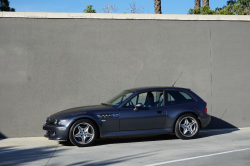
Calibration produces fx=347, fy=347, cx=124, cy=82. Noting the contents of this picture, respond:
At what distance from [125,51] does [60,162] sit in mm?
5444

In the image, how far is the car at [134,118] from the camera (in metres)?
8.55

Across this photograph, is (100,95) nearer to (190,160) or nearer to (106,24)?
(106,24)

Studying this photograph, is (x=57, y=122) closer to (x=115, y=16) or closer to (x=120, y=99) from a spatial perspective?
(x=120, y=99)

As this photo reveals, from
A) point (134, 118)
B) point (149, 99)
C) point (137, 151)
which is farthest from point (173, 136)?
point (137, 151)

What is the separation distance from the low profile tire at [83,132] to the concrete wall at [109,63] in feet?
8.47

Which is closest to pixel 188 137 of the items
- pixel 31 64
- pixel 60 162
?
pixel 60 162

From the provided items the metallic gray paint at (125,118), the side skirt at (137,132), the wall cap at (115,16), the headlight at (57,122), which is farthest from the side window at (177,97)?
the wall cap at (115,16)

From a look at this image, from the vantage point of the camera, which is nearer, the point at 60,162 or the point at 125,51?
the point at 60,162

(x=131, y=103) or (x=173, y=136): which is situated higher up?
(x=131, y=103)

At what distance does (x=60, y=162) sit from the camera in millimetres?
6766

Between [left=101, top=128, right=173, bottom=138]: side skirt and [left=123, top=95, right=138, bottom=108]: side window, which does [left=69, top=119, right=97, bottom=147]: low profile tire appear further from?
[left=123, top=95, right=138, bottom=108]: side window

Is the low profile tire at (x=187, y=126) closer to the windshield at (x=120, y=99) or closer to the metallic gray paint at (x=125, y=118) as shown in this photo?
the metallic gray paint at (x=125, y=118)

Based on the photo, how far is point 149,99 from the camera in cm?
927

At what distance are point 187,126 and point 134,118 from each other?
156 centimetres
